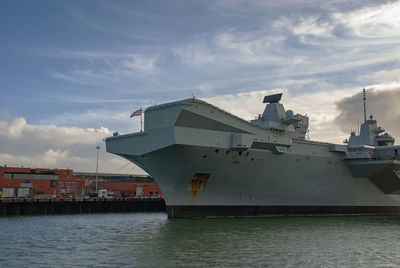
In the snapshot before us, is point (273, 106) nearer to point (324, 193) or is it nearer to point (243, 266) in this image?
point (324, 193)

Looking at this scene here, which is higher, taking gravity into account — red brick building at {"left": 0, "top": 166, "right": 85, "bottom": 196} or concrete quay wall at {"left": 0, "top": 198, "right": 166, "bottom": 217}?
red brick building at {"left": 0, "top": 166, "right": 85, "bottom": 196}

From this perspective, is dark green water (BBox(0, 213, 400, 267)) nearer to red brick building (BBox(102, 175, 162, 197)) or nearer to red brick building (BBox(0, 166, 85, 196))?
red brick building (BBox(0, 166, 85, 196))

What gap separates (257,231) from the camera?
19859 mm

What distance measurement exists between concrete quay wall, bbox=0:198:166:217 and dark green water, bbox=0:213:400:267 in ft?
45.8

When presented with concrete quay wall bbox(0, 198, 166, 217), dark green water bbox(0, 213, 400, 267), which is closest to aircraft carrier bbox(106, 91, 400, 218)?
dark green water bbox(0, 213, 400, 267)

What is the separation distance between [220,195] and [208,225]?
11.7 feet

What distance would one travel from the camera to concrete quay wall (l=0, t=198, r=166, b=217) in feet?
114

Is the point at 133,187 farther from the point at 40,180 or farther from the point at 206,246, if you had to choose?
the point at 206,246

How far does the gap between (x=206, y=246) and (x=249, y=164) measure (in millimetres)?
10072

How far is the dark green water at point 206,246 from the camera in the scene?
42.3ft

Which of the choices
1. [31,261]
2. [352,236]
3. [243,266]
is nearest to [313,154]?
[352,236]

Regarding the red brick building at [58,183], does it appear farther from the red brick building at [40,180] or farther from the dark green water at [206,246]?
the dark green water at [206,246]

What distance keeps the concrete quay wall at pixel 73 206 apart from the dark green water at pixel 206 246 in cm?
1397

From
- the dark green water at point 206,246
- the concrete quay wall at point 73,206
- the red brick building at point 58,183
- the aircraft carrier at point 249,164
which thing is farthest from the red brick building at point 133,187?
the dark green water at point 206,246
